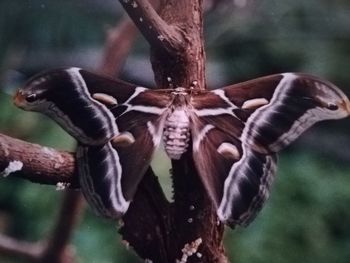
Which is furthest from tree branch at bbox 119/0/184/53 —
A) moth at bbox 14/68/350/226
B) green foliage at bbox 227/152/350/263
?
green foliage at bbox 227/152/350/263

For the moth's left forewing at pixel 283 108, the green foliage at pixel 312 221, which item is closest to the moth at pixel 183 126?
the moth's left forewing at pixel 283 108

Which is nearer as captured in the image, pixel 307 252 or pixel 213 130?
pixel 213 130

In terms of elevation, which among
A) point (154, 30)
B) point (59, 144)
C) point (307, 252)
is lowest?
point (307, 252)

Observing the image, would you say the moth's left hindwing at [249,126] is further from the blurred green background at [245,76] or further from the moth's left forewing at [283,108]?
the blurred green background at [245,76]

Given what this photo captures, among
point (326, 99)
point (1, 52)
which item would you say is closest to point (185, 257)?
point (326, 99)

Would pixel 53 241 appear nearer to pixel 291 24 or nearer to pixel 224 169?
pixel 224 169

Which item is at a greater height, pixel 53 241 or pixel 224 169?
pixel 224 169
